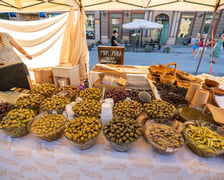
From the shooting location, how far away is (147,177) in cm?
98

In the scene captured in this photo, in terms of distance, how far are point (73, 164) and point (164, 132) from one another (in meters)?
0.78

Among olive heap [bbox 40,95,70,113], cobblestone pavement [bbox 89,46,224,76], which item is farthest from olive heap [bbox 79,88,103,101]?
cobblestone pavement [bbox 89,46,224,76]

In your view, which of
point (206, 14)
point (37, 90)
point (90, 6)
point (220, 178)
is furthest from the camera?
point (206, 14)

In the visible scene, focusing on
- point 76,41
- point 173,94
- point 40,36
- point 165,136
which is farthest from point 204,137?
point 40,36

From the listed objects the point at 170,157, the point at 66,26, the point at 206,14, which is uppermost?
the point at 206,14

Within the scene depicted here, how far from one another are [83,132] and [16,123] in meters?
0.59

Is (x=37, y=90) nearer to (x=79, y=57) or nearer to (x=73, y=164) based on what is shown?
(x=73, y=164)

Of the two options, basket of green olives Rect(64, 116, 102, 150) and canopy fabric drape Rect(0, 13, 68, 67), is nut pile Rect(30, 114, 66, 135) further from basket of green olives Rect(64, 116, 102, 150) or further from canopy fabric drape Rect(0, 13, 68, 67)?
canopy fabric drape Rect(0, 13, 68, 67)

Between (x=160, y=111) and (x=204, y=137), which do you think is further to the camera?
(x=160, y=111)

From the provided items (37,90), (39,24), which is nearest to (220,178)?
(37,90)

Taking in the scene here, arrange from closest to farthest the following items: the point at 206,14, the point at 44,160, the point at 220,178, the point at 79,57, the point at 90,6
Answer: the point at 220,178, the point at 44,160, the point at 79,57, the point at 90,6, the point at 206,14

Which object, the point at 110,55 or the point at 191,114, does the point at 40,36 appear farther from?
the point at 191,114

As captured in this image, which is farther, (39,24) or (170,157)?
(39,24)

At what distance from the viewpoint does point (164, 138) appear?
3.07 ft
